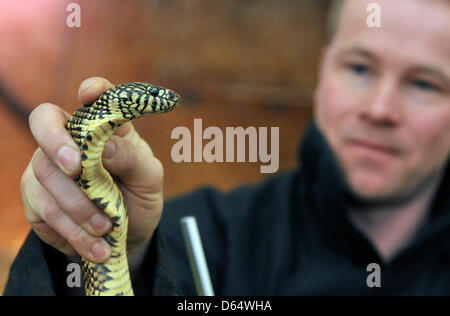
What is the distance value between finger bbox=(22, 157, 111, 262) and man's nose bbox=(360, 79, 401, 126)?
60 cm

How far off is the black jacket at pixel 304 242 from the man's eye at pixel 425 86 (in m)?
0.20

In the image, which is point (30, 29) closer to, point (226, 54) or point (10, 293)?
point (226, 54)

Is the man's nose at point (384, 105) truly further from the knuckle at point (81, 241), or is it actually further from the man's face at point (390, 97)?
the knuckle at point (81, 241)

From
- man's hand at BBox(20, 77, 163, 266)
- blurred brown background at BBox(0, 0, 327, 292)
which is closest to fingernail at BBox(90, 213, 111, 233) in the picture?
man's hand at BBox(20, 77, 163, 266)

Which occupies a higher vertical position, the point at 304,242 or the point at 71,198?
the point at 71,198

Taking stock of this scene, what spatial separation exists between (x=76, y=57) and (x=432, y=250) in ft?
4.56

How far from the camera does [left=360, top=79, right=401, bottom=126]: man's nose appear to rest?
36.6 inches

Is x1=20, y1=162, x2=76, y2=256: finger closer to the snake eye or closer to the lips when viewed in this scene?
the snake eye

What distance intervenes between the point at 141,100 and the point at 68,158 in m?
0.08

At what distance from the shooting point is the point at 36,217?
53cm

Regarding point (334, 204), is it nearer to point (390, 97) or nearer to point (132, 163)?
point (390, 97)

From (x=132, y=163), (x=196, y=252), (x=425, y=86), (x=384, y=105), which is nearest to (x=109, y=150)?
(x=132, y=163)

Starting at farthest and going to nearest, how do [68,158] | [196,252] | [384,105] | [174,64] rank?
[174,64] < [384,105] < [196,252] < [68,158]

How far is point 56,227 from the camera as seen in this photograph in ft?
1.68
